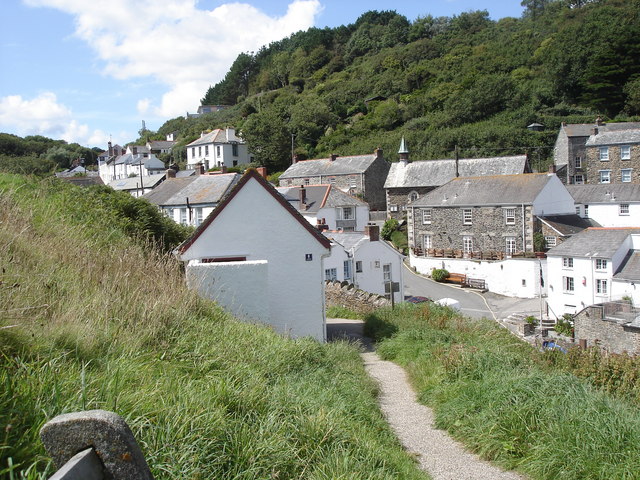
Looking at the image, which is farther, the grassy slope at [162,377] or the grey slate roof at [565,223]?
the grey slate roof at [565,223]

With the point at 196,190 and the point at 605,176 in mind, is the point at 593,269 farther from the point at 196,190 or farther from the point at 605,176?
the point at 605,176

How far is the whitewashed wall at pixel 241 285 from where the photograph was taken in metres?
12.4

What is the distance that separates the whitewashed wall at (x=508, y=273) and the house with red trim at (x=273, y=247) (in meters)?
26.2

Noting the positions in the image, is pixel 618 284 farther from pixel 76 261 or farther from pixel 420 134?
pixel 420 134

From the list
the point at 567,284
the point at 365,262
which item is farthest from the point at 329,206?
the point at 567,284

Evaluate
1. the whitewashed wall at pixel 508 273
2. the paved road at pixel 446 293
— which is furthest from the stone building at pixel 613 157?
the paved road at pixel 446 293

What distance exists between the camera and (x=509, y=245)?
42.2 m

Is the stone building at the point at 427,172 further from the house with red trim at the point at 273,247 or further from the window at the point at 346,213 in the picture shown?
the house with red trim at the point at 273,247

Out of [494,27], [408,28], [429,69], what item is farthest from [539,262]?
[408,28]

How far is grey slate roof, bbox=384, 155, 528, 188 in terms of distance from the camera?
168ft

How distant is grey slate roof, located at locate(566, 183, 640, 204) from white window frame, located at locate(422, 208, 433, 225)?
45.4 feet

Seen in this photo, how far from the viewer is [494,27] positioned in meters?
108

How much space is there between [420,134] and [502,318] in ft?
134

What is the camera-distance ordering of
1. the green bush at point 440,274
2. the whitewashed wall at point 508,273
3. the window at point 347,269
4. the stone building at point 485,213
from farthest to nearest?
the green bush at point 440,274
the stone building at point 485,213
the whitewashed wall at point 508,273
the window at point 347,269
